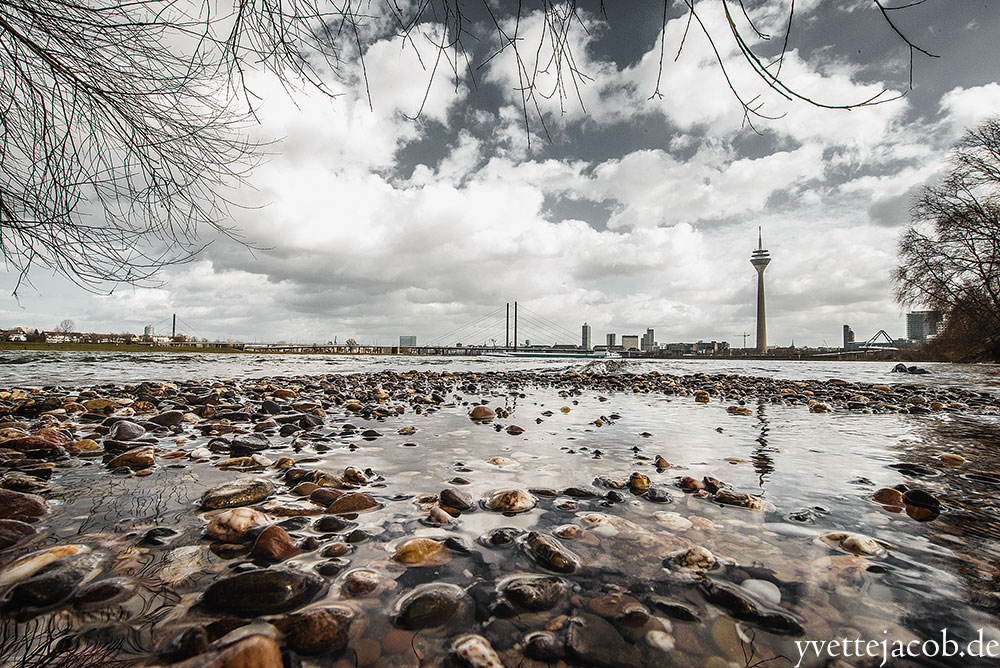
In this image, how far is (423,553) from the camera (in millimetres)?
1743

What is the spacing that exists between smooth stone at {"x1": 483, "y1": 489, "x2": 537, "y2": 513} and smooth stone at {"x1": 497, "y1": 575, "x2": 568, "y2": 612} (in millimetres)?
716

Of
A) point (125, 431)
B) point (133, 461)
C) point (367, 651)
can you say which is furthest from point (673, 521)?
point (125, 431)

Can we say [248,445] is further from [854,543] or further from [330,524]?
[854,543]

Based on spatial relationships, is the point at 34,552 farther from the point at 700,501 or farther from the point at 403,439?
the point at 700,501

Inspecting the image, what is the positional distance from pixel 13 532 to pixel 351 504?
133 cm

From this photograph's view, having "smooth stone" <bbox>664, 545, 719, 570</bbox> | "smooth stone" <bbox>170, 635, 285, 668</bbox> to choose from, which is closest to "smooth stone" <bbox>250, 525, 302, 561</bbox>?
"smooth stone" <bbox>170, 635, 285, 668</bbox>

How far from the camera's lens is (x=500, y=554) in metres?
1.77

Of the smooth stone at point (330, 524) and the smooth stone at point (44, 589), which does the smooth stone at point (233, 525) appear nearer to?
→ the smooth stone at point (330, 524)

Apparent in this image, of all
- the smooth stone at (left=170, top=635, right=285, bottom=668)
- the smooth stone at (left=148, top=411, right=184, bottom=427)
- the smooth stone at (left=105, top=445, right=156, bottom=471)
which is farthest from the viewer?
the smooth stone at (left=148, top=411, right=184, bottom=427)

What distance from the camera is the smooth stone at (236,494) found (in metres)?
2.27

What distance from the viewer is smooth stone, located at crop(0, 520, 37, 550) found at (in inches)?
67.4

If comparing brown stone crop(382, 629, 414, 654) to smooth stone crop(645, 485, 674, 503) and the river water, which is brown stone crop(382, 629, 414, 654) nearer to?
smooth stone crop(645, 485, 674, 503)

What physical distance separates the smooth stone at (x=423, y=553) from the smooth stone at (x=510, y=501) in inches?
21.2

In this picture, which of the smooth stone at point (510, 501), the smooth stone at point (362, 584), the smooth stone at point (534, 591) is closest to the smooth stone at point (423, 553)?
the smooth stone at point (362, 584)
